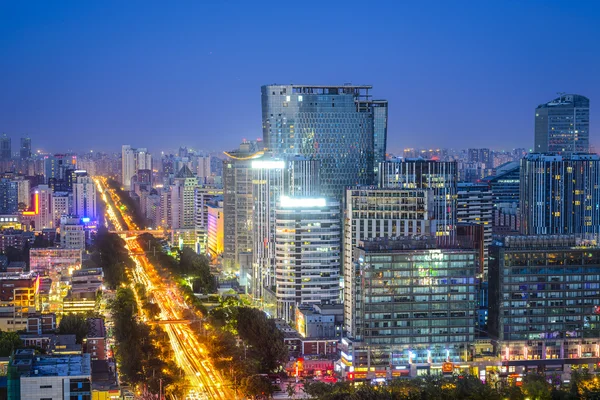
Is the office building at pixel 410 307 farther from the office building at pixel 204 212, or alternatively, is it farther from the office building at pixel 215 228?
the office building at pixel 204 212

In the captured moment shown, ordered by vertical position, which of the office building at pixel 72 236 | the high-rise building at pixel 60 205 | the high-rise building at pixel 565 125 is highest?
the high-rise building at pixel 565 125

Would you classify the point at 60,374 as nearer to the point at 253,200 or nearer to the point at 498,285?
the point at 498,285

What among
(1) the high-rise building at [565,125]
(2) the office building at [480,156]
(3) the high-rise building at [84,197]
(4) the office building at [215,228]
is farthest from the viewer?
(2) the office building at [480,156]

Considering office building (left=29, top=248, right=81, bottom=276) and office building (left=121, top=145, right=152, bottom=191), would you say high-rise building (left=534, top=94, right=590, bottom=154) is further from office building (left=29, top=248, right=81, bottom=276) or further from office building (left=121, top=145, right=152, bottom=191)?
office building (left=121, top=145, right=152, bottom=191)

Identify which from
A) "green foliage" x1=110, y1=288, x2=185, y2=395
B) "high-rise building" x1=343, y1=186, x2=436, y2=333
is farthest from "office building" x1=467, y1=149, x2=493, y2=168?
"high-rise building" x1=343, y1=186, x2=436, y2=333

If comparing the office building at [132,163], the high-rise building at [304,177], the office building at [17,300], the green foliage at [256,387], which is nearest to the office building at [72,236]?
the office building at [17,300]

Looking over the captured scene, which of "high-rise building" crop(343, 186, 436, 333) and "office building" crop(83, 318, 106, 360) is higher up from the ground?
"high-rise building" crop(343, 186, 436, 333)
